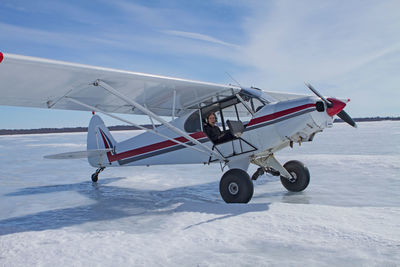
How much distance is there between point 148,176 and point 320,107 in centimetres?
546

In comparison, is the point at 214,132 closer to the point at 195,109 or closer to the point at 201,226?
the point at 195,109

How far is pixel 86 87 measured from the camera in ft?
18.2

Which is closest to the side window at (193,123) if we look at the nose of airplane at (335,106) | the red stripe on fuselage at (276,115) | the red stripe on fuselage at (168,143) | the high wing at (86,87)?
the red stripe on fuselage at (168,143)

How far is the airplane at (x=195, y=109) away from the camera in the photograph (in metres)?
5.00

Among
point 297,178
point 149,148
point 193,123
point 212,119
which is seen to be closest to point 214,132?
point 212,119

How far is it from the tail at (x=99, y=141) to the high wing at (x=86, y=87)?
1490mm

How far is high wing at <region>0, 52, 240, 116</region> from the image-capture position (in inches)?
182

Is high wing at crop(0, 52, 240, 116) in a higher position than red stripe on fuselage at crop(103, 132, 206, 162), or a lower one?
higher

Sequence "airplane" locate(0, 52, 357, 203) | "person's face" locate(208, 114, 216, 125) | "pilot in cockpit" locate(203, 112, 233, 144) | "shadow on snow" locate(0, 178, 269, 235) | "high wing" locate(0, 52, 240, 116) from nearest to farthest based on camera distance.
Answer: "shadow on snow" locate(0, 178, 269, 235), "high wing" locate(0, 52, 240, 116), "airplane" locate(0, 52, 357, 203), "pilot in cockpit" locate(203, 112, 233, 144), "person's face" locate(208, 114, 216, 125)

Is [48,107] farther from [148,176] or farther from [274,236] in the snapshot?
[274,236]

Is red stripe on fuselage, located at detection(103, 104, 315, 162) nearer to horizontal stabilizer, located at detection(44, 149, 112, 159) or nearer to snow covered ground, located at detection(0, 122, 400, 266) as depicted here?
horizontal stabilizer, located at detection(44, 149, 112, 159)

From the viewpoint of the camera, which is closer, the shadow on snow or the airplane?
the shadow on snow

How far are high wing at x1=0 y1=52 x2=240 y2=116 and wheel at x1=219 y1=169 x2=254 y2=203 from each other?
152cm

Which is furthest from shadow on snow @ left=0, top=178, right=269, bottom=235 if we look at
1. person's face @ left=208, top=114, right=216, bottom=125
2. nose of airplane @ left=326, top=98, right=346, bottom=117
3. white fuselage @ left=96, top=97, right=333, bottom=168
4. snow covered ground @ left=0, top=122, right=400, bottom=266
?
nose of airplane @ left=326, top=98, right=346, bottom=117
